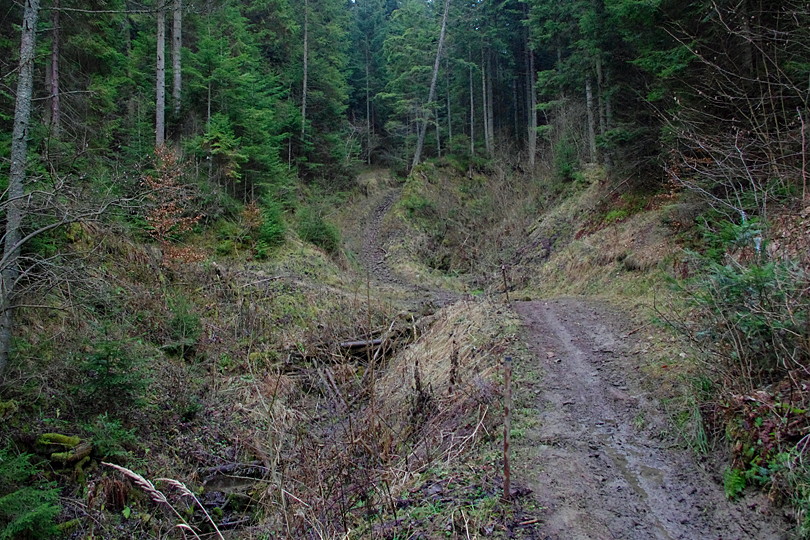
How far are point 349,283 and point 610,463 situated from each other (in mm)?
11988

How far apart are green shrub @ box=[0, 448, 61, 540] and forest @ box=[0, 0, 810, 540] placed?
0.04m

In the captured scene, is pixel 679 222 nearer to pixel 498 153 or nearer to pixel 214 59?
pixel 214 59

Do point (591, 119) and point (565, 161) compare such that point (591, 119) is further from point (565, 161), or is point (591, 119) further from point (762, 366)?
point (762, 366)

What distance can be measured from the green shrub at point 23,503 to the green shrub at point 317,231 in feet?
40.7

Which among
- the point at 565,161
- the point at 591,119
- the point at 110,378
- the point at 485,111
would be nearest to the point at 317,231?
the point at 110,378

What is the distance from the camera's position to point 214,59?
15.6 metres

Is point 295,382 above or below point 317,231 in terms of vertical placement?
below

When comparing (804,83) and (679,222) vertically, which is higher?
(804,83)

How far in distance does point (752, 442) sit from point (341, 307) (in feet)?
32.7

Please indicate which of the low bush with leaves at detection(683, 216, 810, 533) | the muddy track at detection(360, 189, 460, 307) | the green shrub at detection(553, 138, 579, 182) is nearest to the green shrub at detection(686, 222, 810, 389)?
the low bush with leaves at detection(683, 216, 810, 533)

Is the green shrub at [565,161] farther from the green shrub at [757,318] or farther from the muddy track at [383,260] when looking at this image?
the green shrub at [757,318]

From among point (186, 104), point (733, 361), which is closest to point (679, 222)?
point (733, 361)

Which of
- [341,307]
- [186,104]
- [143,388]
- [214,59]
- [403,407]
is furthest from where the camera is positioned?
[186,104]

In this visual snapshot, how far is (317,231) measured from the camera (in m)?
17.7
